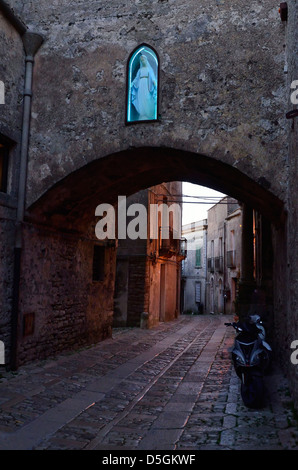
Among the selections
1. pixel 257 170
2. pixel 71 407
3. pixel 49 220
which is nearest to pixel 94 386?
pixel 71 407

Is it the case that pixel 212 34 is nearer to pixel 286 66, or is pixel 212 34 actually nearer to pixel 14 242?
pixel 286 66

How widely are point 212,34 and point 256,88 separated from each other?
1185 millimetres

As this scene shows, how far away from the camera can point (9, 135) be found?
7.15 metres

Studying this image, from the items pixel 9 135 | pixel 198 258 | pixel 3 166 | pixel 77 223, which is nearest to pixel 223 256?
pixel 198 258

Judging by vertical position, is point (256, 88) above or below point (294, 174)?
above

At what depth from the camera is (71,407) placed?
508 centimetres

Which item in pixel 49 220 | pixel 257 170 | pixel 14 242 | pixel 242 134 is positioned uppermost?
pixel 242 134

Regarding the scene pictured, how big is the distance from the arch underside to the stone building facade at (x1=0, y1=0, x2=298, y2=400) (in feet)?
0.12

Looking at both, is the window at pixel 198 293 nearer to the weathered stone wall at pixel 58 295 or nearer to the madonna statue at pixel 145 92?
the weathered stone wall at pixel 58 295

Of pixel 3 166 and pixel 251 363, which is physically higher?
pixel 3 166

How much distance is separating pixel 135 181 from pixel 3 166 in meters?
2.75

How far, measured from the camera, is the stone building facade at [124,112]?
649 cm

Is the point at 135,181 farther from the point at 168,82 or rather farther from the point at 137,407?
the point at 137,407
